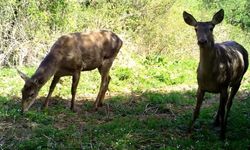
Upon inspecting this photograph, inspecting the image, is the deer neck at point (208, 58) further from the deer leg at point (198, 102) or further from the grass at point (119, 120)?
the grass at point (119, 120)

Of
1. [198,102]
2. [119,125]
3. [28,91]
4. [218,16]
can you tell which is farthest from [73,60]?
[218,16]

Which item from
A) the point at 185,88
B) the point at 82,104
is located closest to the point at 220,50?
the point at 82,104

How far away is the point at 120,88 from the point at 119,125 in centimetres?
497

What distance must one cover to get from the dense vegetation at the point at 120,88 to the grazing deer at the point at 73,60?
1.53 feet

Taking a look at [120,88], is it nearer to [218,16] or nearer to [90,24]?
[90,24]

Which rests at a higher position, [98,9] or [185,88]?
[98,9]

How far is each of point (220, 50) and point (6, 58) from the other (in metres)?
10.7

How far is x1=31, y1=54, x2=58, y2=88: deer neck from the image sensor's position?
10688mm

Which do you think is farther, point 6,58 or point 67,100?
point 6,58

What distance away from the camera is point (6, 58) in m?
17.8

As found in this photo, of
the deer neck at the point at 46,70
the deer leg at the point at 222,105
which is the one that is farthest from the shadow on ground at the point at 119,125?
the deer neck at the point at 46,70

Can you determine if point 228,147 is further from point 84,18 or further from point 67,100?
point 84,18

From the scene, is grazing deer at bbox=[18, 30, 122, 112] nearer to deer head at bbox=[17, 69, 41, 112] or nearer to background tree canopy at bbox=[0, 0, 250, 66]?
deer head at bbox=[17, 69, 41, 112]

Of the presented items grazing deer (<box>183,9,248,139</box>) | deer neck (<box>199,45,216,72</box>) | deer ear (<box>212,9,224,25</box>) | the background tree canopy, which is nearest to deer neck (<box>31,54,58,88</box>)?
grazing deer (<box>183,9,248,139</box>)
